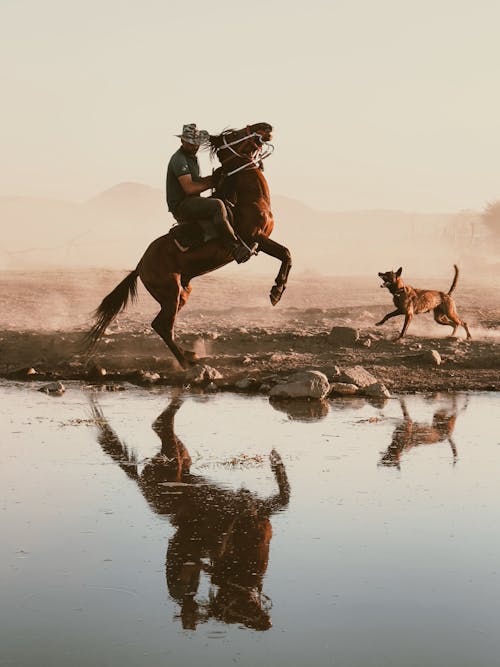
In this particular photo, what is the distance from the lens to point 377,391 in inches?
468

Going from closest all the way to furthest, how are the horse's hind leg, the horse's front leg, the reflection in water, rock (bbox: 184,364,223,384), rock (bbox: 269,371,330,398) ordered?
the reflection in water < rock (bbox: 269,371,330,398) < the horse's front leg < rock (bbox: 184,364,223,384) < the horse's hind leg

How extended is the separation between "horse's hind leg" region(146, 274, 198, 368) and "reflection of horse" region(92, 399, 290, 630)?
419 centimetres

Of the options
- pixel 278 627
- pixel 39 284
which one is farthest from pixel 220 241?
pixel 39 284

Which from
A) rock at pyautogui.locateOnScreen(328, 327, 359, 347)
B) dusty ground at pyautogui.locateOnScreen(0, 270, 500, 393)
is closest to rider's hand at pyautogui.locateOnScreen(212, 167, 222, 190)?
dusty ground at pyautogui.locateOnScreen(0, 270, 500, 393)

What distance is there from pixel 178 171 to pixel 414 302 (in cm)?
493

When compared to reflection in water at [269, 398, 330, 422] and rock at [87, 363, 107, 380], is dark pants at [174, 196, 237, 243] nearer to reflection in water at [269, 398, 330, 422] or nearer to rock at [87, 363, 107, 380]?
reflection in water at [269, 398, 330, 422]

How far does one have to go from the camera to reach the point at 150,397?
469 inches

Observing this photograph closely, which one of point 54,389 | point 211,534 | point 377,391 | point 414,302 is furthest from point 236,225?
point 211,534

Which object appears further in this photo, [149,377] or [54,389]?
[149,377]

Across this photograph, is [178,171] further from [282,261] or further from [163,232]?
[163,232]

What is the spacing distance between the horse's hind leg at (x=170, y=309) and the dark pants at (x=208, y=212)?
2.64ft

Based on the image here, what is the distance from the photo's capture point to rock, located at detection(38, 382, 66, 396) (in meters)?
12.0

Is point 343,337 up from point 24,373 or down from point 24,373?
up

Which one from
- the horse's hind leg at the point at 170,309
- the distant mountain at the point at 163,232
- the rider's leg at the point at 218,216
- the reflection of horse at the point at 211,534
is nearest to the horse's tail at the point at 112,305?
the horse's hind leg at the point at 170,309
